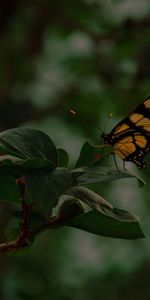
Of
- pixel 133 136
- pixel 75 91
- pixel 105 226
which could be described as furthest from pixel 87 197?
pixel 75 91

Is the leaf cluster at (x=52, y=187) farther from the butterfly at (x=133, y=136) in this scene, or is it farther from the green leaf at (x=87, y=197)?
the butterfly at (x=133, y=136)

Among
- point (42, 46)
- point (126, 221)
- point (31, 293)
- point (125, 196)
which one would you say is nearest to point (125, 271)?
point (125, 196)

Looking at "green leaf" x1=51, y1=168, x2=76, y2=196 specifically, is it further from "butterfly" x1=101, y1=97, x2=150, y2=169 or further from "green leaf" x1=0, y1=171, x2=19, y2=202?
"butterfly" x1=101, y1=97, x2=150, y2=169

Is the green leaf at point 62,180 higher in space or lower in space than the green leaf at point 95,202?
higher

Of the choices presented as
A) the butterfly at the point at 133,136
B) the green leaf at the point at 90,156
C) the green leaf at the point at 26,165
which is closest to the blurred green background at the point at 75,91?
the butterfly at the point at 133,136

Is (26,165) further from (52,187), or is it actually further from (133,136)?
(133,136)

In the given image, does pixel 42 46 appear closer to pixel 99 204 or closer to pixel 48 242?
pixel 48 242
